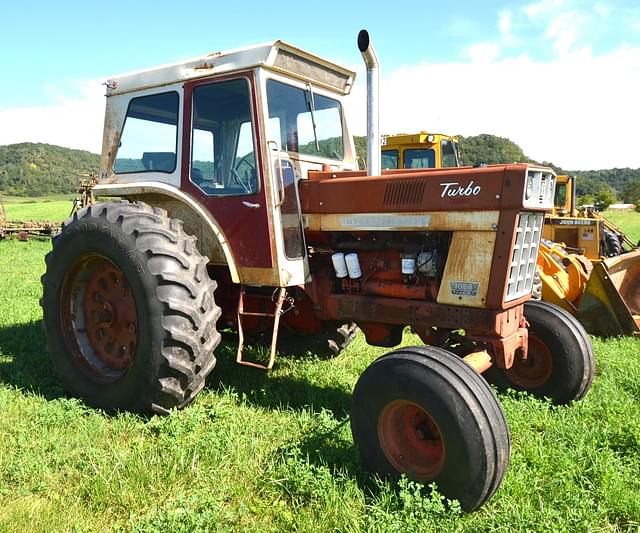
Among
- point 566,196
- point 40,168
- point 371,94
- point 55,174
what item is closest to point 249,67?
point 371,94

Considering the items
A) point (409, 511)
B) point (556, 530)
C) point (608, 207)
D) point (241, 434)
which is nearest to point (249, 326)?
point (241, 434)

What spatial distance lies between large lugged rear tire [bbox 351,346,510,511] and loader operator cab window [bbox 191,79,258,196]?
178 cm

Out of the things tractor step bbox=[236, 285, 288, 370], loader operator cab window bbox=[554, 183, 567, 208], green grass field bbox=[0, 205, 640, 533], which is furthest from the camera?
loader operator cab window bbox=[554, 183, 567, 208]

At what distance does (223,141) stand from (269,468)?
2434 mm

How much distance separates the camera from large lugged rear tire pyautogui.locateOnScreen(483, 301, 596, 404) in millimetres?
4066

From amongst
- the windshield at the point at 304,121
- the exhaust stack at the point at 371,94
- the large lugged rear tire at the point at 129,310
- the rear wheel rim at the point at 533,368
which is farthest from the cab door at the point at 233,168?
the rear wheel rim at the point at 533,368

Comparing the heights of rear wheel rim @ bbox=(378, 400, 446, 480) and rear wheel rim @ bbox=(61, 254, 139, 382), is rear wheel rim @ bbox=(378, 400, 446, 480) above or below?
below

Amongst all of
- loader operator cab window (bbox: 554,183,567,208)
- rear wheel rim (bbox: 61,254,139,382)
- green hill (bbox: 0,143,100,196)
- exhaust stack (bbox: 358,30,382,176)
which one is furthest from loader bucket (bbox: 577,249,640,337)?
green hill (bbox: 0,143,100,196)

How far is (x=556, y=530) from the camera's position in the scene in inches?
101

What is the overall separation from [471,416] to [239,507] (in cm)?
128

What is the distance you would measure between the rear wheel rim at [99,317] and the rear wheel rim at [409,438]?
204cm

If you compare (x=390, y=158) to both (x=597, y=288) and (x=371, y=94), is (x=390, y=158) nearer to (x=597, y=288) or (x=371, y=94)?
(x=597, y=288)

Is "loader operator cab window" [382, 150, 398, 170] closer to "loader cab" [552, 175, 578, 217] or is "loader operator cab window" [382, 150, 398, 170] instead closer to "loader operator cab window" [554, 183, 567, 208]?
"loader cab" [552, 175, 578, 217]

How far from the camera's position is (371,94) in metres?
3.74
